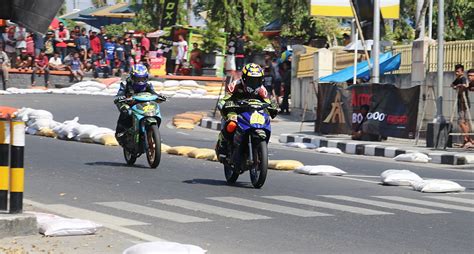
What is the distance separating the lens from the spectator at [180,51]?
48562 millimetres

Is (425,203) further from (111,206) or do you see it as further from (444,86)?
(444,86)

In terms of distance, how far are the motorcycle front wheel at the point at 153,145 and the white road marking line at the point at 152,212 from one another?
4.42 metres

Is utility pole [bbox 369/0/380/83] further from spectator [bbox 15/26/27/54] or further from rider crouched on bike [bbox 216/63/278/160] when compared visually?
spectator [bbox 15/26/27/54]

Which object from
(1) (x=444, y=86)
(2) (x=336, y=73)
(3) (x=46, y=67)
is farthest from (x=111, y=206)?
(3) (x=46, y=67)

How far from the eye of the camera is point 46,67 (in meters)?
44.8

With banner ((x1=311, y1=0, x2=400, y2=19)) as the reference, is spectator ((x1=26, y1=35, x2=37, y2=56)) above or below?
below

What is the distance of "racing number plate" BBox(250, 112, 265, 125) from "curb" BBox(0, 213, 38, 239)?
5.21m

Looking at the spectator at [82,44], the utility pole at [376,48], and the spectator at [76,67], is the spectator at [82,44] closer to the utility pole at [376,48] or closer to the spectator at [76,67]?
the spectator at [76,67]

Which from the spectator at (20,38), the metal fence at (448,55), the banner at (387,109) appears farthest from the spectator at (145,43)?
the banner at (387,109)

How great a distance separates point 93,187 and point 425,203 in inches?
162

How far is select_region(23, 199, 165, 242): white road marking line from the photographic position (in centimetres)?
1052

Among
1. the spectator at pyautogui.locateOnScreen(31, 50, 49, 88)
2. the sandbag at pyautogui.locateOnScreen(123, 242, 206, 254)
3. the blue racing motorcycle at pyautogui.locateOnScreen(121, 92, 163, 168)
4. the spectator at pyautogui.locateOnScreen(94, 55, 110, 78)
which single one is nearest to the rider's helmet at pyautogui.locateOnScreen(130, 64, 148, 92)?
the blue racing motorcycle at pyautogui.locateOnScreen(121, 92, 163, 168)

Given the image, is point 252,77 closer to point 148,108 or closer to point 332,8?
point 148,108

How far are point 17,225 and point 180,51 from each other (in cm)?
3938
